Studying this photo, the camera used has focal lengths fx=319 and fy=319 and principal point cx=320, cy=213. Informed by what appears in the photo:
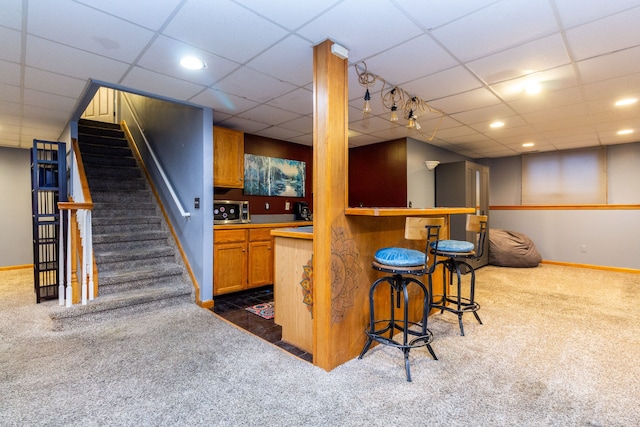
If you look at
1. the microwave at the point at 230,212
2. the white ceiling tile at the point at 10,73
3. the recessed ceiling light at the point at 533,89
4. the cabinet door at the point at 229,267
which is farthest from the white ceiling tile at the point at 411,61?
the white ceiling tile at the point at 10,73

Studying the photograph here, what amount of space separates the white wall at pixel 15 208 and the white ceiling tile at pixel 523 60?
7589 millimetres

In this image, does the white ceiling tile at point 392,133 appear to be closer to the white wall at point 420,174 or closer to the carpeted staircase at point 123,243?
the white wall at point 420,174

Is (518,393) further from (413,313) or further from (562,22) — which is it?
(562,22)

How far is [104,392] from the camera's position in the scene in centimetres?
198

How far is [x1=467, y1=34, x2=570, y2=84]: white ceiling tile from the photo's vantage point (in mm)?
2396

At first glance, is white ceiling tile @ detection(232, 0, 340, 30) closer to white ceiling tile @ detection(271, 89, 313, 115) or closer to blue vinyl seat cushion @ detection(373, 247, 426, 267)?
white ceiling tile @ detection(271, 89, 313, 115)

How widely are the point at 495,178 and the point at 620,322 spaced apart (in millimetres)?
4612

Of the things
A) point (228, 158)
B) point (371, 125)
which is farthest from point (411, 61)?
point (228, 158)

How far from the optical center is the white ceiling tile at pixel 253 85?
9.61 feet

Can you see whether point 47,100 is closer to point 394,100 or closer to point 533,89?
point 394,100

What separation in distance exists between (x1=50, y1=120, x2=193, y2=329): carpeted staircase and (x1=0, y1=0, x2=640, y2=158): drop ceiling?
118 centimetres

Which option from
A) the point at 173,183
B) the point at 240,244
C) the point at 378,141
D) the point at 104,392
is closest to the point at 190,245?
the point at 240,244

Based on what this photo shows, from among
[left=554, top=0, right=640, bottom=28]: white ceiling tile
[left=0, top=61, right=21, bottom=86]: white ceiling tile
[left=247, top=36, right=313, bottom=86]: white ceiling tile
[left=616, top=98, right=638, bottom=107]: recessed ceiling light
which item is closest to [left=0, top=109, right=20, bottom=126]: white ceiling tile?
[left=0, top=61, right=21, bottom=86]: white ceiling tile

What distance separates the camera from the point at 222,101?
3.60m
